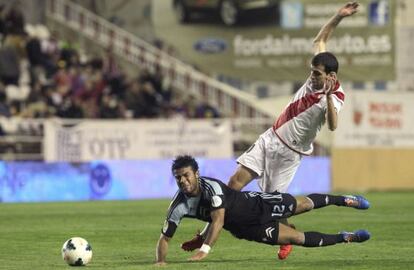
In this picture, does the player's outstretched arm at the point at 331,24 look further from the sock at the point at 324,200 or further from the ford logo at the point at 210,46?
the ford logo at the point at 210,46

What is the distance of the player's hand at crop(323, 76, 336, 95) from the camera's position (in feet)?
42.8

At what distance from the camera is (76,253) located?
1241cm

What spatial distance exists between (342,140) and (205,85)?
15.2ft

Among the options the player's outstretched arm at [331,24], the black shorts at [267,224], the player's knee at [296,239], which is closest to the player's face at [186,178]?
the black shorts at [267,224]

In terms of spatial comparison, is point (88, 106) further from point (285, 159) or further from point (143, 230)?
point (285, 159)

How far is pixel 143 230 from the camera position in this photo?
18.0 m

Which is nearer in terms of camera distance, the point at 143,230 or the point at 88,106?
the point at 143,230

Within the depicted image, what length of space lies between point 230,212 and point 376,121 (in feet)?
69.4

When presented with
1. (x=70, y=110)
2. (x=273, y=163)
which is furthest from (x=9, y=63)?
(x=273, y=163)

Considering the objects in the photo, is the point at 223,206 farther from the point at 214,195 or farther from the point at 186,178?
the point at 186,178

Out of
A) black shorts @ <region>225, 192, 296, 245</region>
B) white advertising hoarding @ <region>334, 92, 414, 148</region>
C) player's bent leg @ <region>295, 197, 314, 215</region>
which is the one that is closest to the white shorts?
player's bent leg @ <region>295, 197, 314, 215</region>

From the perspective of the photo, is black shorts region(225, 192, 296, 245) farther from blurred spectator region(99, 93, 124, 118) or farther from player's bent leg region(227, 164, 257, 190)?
blurred spectator region(99, 93, 124, 118)

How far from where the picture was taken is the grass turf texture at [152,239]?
12875mm

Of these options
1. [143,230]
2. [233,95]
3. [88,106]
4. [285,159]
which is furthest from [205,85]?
[285,159]
